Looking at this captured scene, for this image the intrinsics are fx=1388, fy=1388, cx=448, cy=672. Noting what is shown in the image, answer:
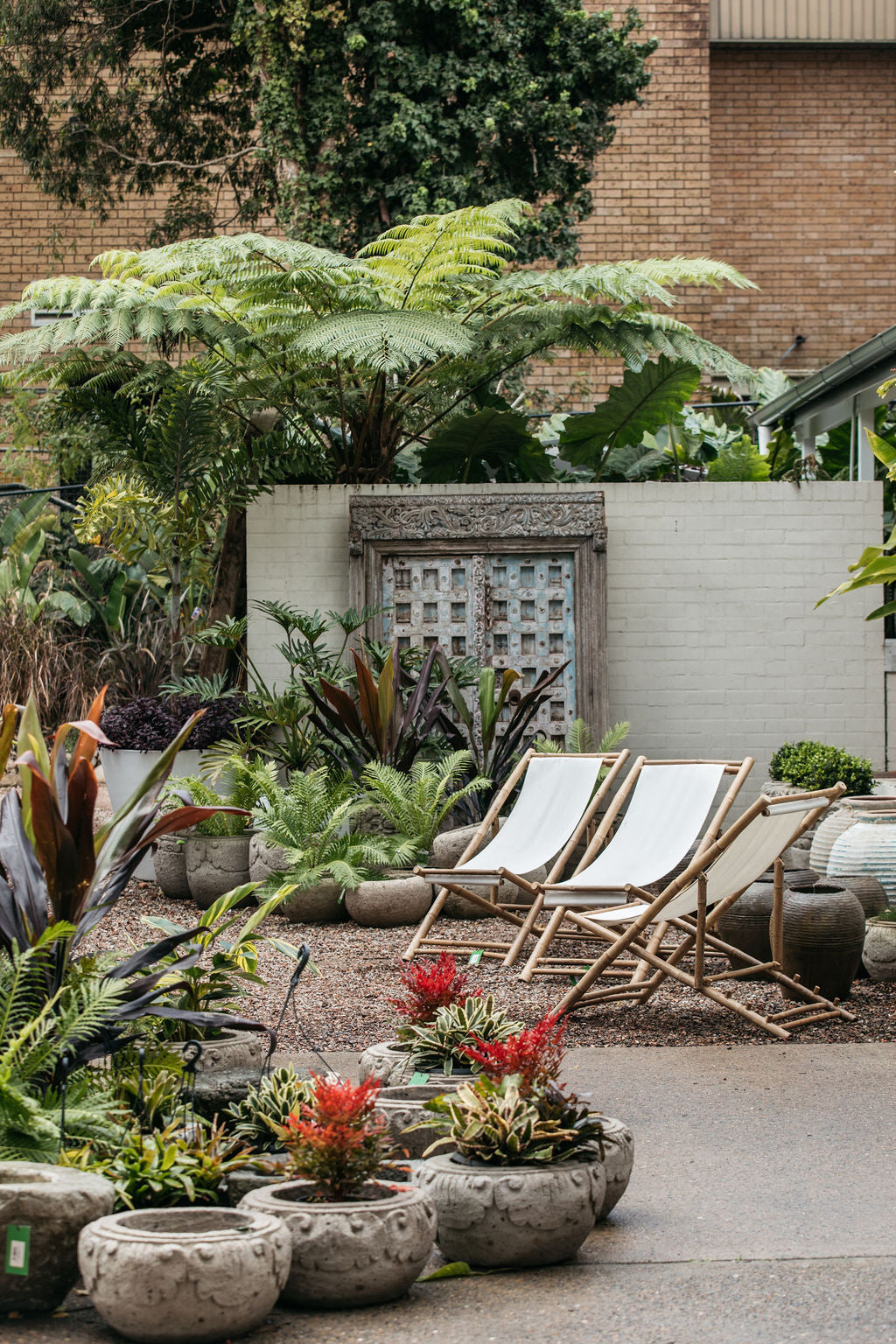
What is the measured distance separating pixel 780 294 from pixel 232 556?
1150 centimetres

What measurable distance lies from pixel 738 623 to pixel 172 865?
420 cm

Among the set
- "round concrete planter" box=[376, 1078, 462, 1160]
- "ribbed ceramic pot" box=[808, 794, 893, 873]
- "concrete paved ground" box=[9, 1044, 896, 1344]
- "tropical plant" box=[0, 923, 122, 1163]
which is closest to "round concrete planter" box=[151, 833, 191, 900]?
"ribbed ceramic pot" box=[808, 794, 893, 873]

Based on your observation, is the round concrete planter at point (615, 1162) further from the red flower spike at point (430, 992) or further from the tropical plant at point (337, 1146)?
the red flower spike at point (430, 992)

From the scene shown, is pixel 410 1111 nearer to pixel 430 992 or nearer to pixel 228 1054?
pixel 430 992

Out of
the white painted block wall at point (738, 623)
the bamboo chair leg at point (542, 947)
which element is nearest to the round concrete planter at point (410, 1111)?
the bamboo chair leg at point (542, 947)

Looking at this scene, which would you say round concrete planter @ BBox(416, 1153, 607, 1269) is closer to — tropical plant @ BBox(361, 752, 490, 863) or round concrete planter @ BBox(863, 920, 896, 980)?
round concrete planter @ BBox(863, 920, 896, 980)

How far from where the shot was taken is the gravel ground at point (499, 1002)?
4840 millimetres

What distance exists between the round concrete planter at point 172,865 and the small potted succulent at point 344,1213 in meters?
5.10

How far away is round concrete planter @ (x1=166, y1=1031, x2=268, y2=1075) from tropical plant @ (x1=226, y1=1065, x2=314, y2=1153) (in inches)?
12.4

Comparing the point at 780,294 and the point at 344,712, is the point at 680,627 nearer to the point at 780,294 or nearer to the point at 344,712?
the point at 344,712

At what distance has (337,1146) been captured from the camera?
277 centimetres

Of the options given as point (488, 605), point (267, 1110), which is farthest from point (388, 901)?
point (267, 1110)

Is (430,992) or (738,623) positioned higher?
(738,623)

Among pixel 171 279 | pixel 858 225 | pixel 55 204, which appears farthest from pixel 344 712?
pixel 858 225
